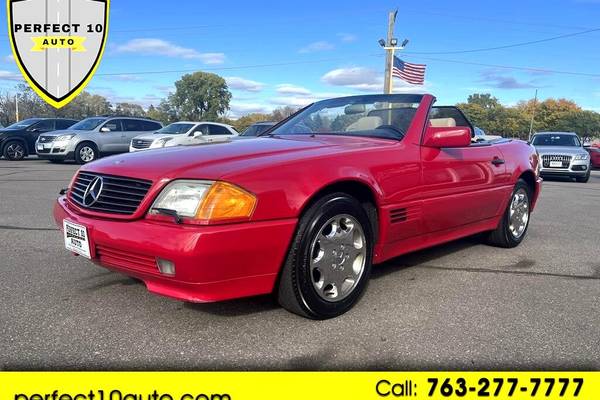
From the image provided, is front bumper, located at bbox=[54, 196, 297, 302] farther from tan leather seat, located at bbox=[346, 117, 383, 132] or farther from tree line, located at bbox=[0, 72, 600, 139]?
tree line, located at bbox=[0, 72, 600, 139]

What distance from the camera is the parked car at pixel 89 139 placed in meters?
14.3

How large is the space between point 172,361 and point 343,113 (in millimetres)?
2525

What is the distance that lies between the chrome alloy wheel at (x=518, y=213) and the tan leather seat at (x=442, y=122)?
114cm

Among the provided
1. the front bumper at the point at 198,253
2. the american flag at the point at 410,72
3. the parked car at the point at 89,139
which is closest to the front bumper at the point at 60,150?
the parked car at the point at 89,139

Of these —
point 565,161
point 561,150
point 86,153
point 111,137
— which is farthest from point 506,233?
point 111,137

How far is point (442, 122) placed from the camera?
407cm

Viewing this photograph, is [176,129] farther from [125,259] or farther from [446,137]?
[125,259]

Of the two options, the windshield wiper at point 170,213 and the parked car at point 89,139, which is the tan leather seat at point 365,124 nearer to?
the windshield wiper at point 170,213

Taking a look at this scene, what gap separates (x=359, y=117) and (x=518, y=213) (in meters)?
2.16

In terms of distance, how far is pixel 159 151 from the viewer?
314cm

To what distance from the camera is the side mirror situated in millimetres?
3455

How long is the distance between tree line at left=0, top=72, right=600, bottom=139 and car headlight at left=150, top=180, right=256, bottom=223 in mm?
53806

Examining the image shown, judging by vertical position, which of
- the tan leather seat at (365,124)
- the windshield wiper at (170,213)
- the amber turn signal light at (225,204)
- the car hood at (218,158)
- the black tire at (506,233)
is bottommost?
the black tire at (506,233)

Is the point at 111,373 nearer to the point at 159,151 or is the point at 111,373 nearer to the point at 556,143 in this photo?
the point at 159,151
